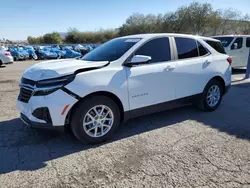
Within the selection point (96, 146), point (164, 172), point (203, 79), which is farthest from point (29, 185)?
point (203, 79)

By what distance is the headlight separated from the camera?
3.03 m

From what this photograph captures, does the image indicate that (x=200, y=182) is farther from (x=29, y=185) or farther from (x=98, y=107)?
(x=29, y=185)

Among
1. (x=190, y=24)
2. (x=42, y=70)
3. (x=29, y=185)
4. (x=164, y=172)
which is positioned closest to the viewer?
(x=29, y=185)

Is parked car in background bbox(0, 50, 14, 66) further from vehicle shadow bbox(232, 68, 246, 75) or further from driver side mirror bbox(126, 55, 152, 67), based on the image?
vehicle shadow bbox(232, 68, 246, 75)

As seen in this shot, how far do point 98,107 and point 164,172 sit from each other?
134 cm

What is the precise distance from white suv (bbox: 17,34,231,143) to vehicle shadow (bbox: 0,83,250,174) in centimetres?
34

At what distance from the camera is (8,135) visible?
377cm

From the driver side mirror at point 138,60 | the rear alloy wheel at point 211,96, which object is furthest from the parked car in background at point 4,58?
the rear alloy wheel at point 211,96

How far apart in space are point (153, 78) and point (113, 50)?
89cm

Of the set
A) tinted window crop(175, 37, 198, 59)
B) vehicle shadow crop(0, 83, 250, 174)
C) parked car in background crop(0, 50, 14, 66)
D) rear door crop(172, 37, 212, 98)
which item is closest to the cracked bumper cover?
vehicle shadow crop(0, 83, 250, 174)

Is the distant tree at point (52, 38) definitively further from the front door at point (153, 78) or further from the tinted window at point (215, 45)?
the front door at point (153, 78)

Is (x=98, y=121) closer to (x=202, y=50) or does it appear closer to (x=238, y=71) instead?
(x=202, y=50)

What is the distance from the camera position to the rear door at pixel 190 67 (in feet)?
13.8

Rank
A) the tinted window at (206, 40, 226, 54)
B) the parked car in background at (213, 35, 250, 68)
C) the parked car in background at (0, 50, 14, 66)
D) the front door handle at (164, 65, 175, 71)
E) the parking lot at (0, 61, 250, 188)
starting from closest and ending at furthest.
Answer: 1. the parking lot at (0, 61, 250, 188)
2. the front door handle at (164, 65, 175, 71)
3. the tinted window at (206, 40, 226, 54)
4. the parked car in background at (213, 35, 250, 68)
5. the parked car in background at (0, 50, 14, 66)
